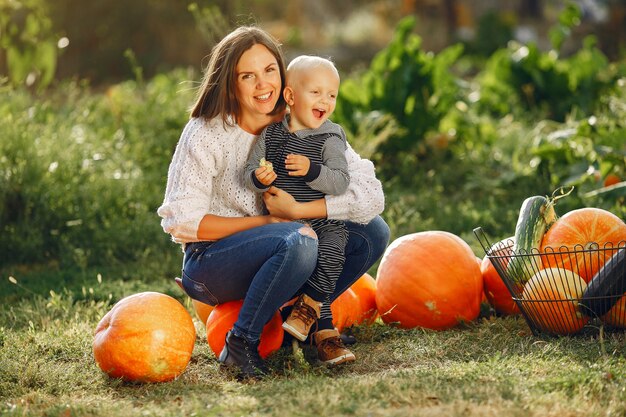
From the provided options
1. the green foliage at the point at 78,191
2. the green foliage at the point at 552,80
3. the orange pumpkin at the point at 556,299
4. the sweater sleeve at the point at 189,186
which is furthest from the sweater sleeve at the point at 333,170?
the green foliage at the point at 552,80

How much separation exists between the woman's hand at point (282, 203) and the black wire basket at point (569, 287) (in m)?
0.80

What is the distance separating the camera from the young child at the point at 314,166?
11.6 feet

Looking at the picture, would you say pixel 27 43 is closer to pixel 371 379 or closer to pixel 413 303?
pixel 413 303

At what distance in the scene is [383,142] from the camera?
7211 mm

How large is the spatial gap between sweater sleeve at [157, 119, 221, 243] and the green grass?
23.6 inches

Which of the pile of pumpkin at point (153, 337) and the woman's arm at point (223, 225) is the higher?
the woman's arm at point (223, 225)

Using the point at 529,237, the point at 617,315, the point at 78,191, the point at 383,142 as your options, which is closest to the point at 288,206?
the point at 529,237

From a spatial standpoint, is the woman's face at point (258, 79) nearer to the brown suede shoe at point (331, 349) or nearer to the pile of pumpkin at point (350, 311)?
the pile of pumpkin at point (350, 311)

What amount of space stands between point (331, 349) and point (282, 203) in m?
0.62

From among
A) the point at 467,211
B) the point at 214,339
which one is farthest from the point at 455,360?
the point at 467,211

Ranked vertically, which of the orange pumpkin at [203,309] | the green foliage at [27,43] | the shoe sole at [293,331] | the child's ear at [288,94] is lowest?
the orange pumpkin at [203,309]

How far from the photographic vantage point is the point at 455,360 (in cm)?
349

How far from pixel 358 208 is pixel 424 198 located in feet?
9.60

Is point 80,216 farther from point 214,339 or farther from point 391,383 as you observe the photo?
point 391,383
